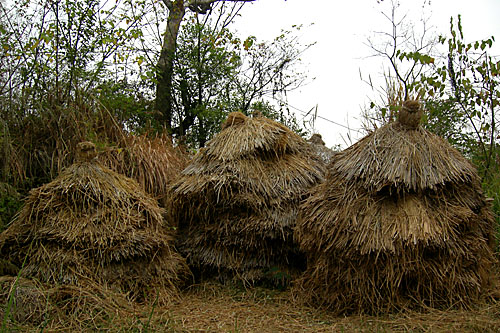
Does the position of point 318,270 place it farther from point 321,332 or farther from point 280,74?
point 280,74

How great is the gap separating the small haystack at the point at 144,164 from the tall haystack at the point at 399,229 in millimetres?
1838

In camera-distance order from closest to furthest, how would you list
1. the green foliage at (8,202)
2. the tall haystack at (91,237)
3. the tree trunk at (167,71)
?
the tall haystack at (91,237) < the green foliage at (8,202) < the tree trunk at (167,71)

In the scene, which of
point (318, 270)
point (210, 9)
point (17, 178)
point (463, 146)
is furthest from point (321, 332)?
point (210, 9)

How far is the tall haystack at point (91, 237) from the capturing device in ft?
11.0

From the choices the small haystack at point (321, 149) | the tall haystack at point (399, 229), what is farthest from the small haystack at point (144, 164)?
the tall haystack at point (399, 229)

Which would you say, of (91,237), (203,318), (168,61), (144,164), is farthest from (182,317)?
(168,61)

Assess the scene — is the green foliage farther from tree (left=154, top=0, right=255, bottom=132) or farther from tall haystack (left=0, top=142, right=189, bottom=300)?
tree (left=154, top=0, right=255, bottom=132)

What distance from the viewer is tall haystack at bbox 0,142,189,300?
3.35 m

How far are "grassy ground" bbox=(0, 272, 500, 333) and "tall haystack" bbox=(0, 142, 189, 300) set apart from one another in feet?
0.57

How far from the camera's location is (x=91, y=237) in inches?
133

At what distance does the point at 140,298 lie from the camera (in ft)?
11.6

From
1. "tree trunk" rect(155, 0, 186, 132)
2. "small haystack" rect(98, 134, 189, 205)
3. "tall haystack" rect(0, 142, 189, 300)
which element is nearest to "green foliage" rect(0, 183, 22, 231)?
"tall haystack" rect(0, 142, 189, 300)

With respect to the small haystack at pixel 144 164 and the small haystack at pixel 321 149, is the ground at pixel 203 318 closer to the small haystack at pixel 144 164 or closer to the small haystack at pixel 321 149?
the small haystack at pixel 144 164

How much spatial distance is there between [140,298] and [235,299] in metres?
0.81
